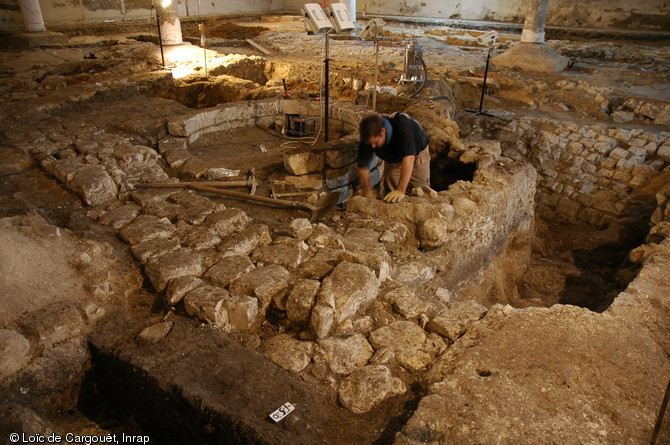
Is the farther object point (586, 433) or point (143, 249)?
point (143, 249)

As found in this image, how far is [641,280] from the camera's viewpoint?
138 inches

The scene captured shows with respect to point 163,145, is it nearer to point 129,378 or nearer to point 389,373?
point 129,378

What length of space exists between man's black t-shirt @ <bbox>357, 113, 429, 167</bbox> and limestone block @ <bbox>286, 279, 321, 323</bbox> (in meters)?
2.29

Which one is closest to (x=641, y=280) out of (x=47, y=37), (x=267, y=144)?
(x=267, y=144)

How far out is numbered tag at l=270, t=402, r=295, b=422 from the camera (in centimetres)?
215

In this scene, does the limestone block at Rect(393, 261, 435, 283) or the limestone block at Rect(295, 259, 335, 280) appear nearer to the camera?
the limestone block at Rect(295, 259, 335, 280)

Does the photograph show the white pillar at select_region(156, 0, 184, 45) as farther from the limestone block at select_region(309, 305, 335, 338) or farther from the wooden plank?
the limestone block at select_region(309, 305, 335, 338)

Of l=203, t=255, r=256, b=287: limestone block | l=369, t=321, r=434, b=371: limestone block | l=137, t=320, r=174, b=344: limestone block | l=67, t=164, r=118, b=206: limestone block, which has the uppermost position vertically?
l=67, t=164, r=118, b=206: limestone block

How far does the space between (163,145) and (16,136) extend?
1526mm

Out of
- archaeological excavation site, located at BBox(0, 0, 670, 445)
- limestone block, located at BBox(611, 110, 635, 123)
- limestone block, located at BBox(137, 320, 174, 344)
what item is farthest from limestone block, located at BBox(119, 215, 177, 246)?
limestone block, located at BBox(611, 110, 635, 123)

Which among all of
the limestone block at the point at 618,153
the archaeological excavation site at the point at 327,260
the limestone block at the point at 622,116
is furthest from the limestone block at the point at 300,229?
the limestone block at the point at 622,116

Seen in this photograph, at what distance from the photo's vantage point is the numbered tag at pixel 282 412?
7.07 feet

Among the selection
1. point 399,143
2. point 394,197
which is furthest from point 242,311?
point 399,143

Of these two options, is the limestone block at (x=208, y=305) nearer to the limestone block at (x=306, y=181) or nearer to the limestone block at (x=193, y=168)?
the limestone block at (x=193, y=168)
